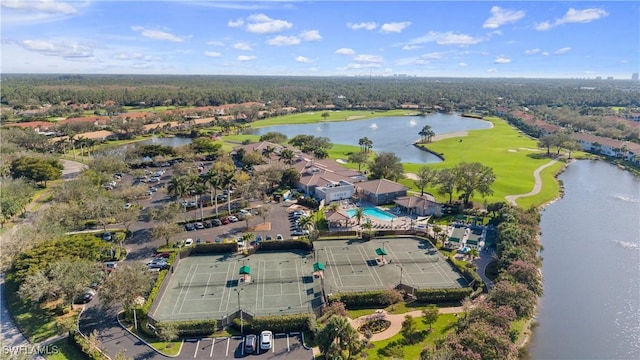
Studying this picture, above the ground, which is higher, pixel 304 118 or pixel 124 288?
pixel 304 118

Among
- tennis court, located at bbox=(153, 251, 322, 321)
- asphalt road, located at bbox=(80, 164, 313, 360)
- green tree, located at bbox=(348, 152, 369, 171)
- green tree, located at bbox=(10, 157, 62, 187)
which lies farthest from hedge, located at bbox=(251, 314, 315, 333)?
green tree, located at bbox=(10, 157, 62, 187)

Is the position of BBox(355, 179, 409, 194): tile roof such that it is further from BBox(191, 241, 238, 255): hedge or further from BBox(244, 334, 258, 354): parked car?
BBox(244, 334, 258, 354): parked car

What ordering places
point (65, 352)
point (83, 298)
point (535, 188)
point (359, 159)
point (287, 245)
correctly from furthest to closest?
1. point (359, 159)
2. point (535, 188)
3. point (287, 245)
4. point (83, 298)
5. point (65, 352)

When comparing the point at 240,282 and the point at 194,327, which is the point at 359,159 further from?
the point at 194,327

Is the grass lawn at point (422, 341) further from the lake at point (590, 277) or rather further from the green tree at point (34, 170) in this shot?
the green tree at point (34, 170)

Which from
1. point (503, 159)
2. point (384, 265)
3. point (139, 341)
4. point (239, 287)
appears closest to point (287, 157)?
point (384, 265)

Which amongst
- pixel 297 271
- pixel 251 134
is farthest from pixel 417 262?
pixel 251 134
